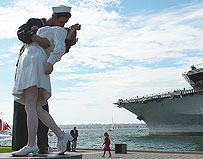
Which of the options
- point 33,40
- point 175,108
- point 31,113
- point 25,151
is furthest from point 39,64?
point 175,108

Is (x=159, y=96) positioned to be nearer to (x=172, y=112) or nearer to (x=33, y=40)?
(x=172, y=112)

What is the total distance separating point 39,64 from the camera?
3689 mm

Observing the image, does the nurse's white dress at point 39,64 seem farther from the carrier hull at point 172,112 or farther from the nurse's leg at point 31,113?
the carrier hull at point 172,112

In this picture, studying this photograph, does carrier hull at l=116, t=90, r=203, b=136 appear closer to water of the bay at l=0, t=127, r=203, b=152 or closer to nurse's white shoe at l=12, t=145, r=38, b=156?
water of the bay at l=0, t=127, r=203, b=152

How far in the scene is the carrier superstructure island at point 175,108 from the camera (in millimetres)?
39500

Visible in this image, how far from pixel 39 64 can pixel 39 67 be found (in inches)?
1.7

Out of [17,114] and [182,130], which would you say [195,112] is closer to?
[182,130]

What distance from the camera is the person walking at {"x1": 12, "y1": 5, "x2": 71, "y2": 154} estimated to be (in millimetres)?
3992

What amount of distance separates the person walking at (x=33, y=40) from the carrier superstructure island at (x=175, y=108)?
35.4 meters

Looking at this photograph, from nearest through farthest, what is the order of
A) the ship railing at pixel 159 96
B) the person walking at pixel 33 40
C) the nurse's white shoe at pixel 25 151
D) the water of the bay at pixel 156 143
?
the nurse's white shoe at pixel 25 151, the person walking at pixel 33 40, the water of the bay at pixel 156 143, the ship railing at pixel 159 96

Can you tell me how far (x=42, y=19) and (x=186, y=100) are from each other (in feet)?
126

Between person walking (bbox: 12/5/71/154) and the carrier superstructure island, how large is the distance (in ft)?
116

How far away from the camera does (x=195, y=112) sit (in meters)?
40.1

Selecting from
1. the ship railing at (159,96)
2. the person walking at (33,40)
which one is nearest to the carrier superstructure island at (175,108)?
the ship railing at (159,96)
